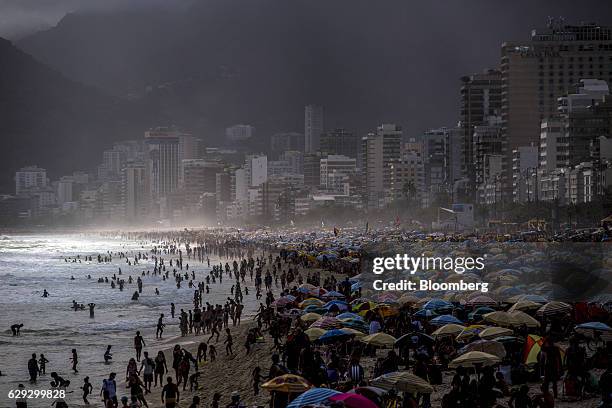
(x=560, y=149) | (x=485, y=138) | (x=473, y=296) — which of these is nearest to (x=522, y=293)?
(x=473, y=296)

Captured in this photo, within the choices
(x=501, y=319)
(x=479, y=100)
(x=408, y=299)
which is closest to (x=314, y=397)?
(x=501, y=319)

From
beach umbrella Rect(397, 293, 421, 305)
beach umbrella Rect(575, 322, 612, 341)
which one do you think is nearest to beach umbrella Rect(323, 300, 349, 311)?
beach umbrella Rect(397, 293, 421, 305)

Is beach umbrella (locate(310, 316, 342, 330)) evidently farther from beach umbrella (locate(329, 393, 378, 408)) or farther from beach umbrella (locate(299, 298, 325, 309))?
beach umbrella (locate(329, 393, 378, 408))

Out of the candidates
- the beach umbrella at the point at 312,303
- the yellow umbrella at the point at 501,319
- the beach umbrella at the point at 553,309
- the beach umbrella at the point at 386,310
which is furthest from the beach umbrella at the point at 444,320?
the beach umbrella at the point at 312,303

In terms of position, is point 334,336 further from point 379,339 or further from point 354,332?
point 379,339

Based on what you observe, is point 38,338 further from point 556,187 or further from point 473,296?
point 556,187

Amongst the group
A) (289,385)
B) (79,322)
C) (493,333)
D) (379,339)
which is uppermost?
(493,333)
